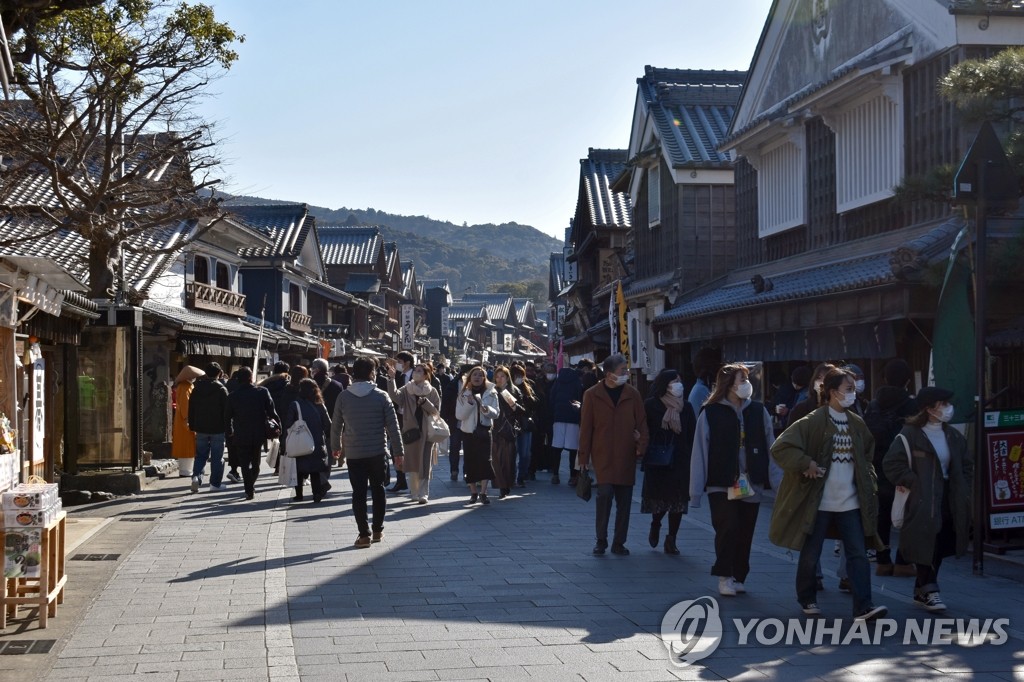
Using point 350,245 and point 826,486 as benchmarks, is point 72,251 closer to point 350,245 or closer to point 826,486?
point 826,486

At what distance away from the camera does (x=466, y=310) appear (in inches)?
3634

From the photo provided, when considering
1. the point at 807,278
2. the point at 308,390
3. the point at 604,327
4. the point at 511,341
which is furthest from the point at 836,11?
the point at 511,341

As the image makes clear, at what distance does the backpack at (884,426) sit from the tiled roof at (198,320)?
13221mm

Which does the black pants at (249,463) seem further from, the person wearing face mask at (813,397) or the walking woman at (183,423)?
the person wearing face mask at (813,397)

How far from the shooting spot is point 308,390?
14305mm

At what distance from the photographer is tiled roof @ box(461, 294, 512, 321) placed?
9325cm

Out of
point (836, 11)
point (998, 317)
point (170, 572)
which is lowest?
point (170, 572)

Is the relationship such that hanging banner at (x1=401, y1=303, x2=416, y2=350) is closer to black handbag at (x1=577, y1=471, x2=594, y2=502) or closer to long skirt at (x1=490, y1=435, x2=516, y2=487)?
long skirt at (x1=490, y1=435, x2=516, y2=487)

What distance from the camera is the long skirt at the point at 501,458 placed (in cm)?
1490

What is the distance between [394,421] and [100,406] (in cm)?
705

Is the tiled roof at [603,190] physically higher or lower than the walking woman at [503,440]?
higher

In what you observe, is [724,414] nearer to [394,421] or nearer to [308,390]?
[394,421]
